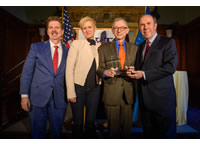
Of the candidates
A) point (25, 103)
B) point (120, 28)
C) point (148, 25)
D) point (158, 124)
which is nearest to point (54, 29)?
point (120, 28)

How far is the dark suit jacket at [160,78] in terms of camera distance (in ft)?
4.72

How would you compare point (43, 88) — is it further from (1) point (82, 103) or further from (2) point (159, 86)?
(2) point (159, 86)

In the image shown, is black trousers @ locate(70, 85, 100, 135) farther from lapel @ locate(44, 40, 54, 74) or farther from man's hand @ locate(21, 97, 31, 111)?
man's hand @ locate(21, 97, 31, 111)

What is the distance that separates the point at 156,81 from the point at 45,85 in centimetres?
129

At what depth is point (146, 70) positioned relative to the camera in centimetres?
148

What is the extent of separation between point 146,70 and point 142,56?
0.66 ft

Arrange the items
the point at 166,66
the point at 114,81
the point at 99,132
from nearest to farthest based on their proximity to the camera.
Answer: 1. the point at 166,66
2. the point at 114,81
3. the point at 99,132

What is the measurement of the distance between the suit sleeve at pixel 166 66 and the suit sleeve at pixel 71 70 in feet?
2.76

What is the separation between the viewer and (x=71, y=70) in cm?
153

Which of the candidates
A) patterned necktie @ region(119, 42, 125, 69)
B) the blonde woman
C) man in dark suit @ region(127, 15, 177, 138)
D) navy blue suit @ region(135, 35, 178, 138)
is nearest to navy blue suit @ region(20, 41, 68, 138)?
the blonde woman

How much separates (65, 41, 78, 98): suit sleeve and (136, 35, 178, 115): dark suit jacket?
81cm
